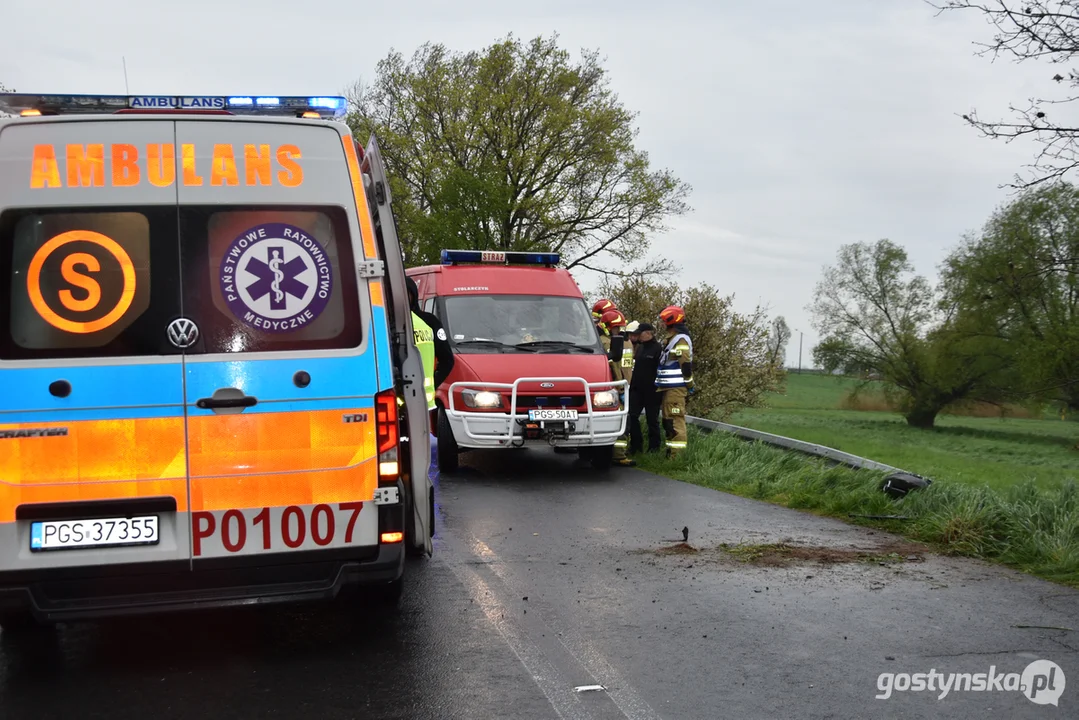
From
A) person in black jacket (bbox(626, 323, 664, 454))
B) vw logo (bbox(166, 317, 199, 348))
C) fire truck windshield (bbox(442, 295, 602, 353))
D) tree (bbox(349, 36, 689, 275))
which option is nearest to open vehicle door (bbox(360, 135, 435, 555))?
vw logo (bbox(166, 317, 199, 348))

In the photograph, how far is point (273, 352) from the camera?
15.5 feet

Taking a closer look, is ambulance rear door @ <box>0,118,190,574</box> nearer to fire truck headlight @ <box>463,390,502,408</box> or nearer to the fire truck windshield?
fire truck headlight @ <box>463,390,502,408</box>

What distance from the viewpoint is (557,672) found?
4.82 meters

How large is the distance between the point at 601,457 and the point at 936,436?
4481 cm

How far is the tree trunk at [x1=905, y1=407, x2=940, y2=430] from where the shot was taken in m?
60.6

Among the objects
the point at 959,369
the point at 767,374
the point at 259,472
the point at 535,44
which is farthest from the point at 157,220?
the point at 959,369

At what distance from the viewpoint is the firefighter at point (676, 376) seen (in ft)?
41.8

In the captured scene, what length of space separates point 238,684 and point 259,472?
953mm

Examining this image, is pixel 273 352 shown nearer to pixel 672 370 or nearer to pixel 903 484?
pixel 903 484

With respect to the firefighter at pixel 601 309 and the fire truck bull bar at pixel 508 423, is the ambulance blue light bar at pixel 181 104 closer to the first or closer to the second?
the fire truck bull bar at pixel 508 423

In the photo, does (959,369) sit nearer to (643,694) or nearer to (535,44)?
(535,44)

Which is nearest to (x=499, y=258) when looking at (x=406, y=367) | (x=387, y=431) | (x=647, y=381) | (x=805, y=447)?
(x=647, y=381)

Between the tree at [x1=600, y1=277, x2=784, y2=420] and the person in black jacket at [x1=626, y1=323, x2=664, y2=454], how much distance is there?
706 centimetres

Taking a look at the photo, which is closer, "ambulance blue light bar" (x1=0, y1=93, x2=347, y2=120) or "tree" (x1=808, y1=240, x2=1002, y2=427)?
"ambulance blue light bar" (x1=0, y1=93, x2=347, y2=120)
